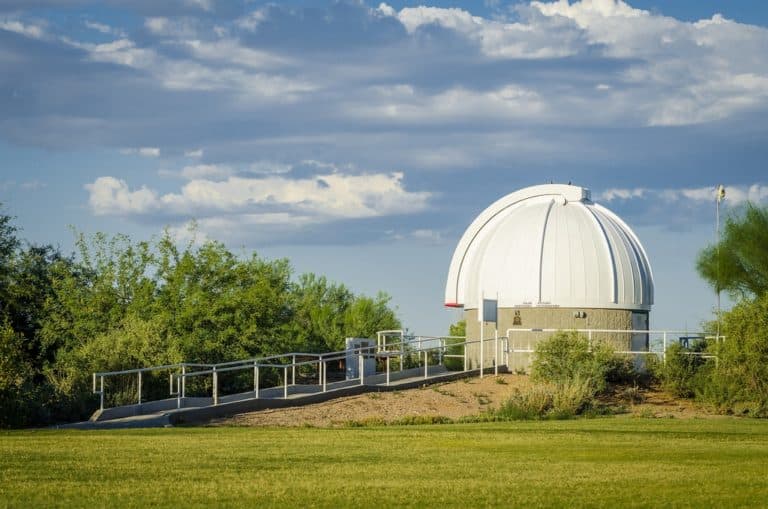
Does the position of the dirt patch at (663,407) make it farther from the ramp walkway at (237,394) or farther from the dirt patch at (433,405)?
the ramp walkway at (237,394)

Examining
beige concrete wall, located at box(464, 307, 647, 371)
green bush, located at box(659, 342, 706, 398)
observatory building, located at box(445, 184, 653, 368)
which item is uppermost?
observatory building, located at box(445, 184, 653, 368)

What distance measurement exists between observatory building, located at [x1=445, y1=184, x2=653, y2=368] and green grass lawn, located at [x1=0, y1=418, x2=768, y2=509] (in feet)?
41.9

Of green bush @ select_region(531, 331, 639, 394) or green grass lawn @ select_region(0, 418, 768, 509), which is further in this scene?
green bush @ select_region(531, 331, 639, 394)

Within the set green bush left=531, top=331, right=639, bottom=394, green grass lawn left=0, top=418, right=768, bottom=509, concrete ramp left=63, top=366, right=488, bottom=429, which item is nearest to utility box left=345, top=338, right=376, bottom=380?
concrete ramp left=63, top=366, right=488, bottom=429

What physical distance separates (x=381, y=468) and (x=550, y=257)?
20.4m

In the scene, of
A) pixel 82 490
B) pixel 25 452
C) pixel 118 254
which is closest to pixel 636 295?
pixel 118 254

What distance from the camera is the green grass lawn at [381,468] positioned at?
1003 cm

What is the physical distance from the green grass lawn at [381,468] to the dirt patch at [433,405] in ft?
13.0

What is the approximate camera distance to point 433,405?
26172 millimetres

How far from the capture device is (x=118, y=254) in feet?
118

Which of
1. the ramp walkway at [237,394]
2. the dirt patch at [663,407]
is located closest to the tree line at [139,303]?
the ramp walkway at [237,394]

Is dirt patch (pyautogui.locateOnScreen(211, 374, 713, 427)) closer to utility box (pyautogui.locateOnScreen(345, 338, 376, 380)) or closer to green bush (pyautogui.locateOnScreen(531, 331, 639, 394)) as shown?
green bush (pyautogui.locateOnScreen(531, 331, 639, 394))

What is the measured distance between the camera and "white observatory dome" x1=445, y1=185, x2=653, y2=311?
3212 centimetres

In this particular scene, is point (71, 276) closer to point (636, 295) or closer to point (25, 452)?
point (636, 295)
